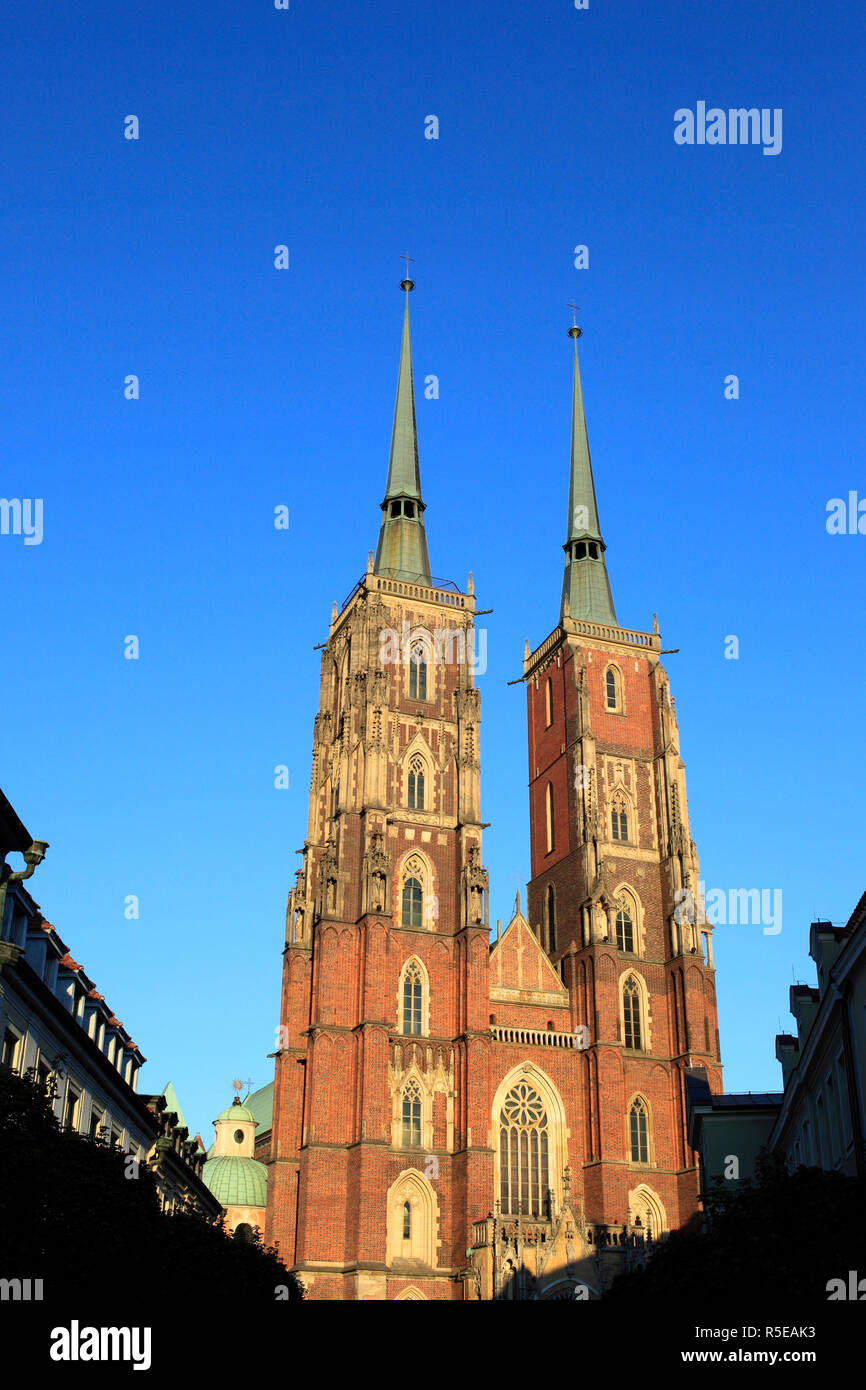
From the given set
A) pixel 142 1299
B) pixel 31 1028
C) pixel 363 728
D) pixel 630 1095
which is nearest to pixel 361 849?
pixel 363 728

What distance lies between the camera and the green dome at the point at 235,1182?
90.9 metres

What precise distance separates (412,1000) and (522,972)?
711 cm

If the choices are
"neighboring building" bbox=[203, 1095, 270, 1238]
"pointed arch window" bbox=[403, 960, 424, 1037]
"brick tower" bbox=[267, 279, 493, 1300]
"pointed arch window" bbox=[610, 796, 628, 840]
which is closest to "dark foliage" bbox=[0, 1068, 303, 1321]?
"brick tower" bbox=[267, 279, 493, 1300]

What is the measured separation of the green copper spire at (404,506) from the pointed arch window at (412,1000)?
23.6 m

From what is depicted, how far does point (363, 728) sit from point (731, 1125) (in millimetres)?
29697

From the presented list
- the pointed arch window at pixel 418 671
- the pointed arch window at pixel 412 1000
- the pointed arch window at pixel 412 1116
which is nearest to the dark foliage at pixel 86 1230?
the pointed arch window at pixel 412 1116

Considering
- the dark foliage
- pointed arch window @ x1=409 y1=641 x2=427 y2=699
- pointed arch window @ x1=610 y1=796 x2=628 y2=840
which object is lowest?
the dark foliage

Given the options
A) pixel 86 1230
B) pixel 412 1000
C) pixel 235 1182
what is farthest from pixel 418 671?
pixel 86 1230

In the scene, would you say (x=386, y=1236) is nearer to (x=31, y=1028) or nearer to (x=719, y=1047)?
(x=719, y=1047)

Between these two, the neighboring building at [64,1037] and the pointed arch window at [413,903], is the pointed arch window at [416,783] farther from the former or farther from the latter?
the neighboring building at [64,1037]

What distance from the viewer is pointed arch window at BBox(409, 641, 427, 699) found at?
7488cm

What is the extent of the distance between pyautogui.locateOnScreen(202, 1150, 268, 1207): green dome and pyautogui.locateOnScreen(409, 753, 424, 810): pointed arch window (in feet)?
114

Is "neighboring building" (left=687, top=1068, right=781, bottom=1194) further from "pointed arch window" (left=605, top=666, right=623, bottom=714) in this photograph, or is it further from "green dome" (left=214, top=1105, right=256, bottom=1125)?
"green dome" (left=214, top=1105, right=256, bottom=1125)
